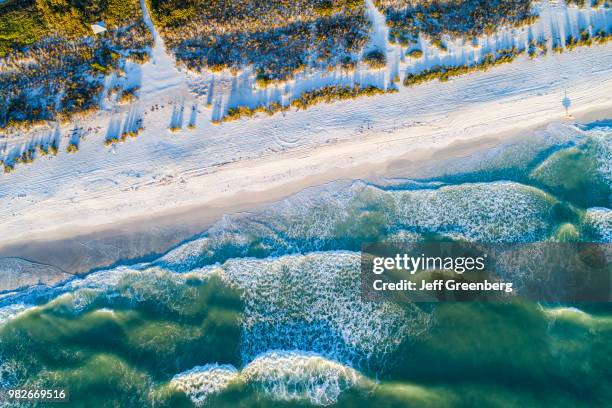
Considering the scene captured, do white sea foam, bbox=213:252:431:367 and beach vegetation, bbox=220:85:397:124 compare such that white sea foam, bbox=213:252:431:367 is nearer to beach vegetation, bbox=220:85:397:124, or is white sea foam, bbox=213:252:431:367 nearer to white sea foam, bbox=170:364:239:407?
white sea foam, bbox=170:364:239:407

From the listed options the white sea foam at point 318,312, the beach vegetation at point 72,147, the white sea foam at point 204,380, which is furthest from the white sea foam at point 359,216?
the beach vegetation at point 72,147

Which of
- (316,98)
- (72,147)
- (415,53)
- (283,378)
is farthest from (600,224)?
(72,147)

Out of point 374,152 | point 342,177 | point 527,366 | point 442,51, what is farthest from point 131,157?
point 527,366

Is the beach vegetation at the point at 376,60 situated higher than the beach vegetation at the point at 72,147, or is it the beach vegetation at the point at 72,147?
the beach vegetation at the point at 376,60

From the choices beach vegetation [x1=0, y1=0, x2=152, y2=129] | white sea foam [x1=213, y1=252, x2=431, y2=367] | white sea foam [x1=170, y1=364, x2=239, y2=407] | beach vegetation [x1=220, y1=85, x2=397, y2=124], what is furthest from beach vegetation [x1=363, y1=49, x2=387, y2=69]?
white sea foam [x1=170, y1=364, x2=239, y2=407]

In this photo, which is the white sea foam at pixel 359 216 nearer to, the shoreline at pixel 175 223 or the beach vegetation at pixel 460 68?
the shoreline at pixel 175 223
